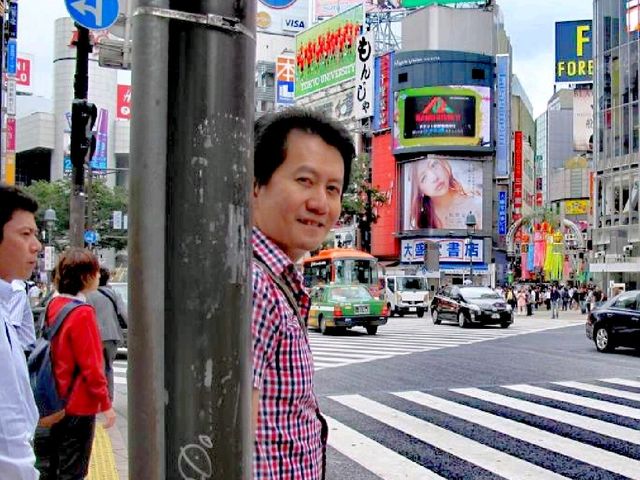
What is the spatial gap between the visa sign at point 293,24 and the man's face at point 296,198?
95277 millimetres

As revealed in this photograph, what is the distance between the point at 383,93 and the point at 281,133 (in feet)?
204

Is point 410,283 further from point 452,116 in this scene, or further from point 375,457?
point 375,457

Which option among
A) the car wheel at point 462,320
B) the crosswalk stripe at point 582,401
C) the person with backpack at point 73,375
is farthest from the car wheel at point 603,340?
the person with backpack at point 73,375

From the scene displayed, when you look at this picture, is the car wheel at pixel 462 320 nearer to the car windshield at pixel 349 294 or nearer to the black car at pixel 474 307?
the black car at pixel 474 307

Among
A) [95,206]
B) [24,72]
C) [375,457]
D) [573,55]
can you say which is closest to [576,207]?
[573,55]

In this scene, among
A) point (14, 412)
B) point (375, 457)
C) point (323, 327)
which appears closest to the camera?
point (14, 412)

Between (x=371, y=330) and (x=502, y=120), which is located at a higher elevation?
(x=502, y=120)

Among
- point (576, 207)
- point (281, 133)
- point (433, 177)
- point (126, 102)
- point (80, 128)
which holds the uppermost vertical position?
point (576, 207)

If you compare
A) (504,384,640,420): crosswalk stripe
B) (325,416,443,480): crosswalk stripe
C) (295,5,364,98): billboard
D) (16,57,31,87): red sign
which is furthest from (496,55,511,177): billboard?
(325,416,443,480): crosswalk stripe

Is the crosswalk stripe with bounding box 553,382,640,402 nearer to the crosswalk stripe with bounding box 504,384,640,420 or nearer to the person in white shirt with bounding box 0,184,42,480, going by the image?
the crosswalk stripe with bounding box 504,384,640,420

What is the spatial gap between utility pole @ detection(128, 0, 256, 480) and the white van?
36807mm

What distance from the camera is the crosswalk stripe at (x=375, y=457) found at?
6.41 m

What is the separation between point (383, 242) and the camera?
209 feet

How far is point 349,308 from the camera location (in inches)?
910
